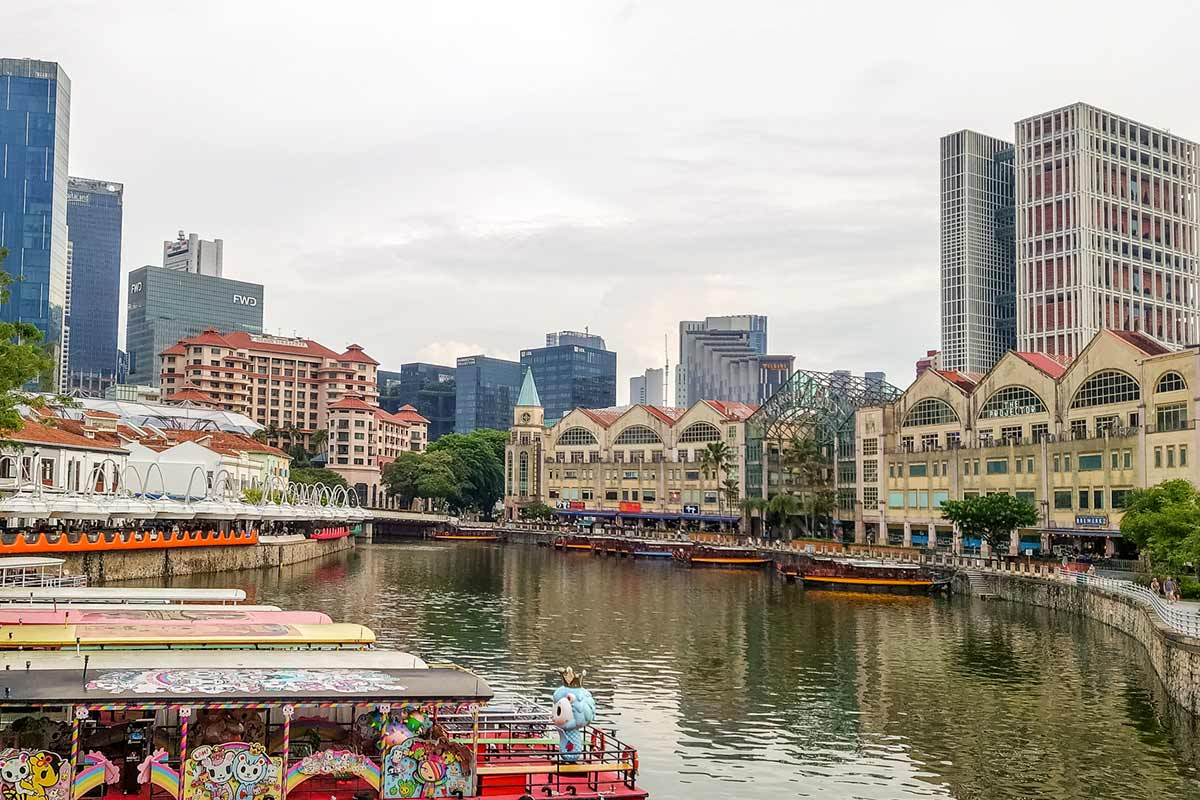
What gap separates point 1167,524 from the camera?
65250 mm

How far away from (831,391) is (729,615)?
7663 centimetres

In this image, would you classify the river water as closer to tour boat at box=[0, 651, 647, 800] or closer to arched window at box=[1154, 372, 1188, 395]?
tour boat at box=[0, 651, 647, 800]

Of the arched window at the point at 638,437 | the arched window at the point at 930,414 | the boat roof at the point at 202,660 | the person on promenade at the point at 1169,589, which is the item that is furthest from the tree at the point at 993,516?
the arched window at the point at 638,437

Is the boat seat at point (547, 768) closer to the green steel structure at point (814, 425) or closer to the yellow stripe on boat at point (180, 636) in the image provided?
the yellow stripe on boat at point (180, 636)

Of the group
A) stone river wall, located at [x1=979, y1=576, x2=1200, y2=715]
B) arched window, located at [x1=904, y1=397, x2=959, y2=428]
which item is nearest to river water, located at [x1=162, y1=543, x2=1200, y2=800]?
stone river wall, located at [x1=979, y1=576, x2=1200, y2=715]

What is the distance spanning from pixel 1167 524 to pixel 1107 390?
131ft

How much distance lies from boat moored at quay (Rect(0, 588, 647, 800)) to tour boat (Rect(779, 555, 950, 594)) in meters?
69.3

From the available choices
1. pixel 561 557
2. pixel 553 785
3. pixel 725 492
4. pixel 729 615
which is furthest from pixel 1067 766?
pixel 725 492

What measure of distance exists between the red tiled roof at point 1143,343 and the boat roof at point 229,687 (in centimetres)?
8736

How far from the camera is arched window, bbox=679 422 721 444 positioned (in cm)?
17112

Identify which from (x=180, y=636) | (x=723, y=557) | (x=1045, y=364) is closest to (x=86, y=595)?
(x=180, y=636)

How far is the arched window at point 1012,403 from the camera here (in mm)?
112062

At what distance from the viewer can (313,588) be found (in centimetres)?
9188

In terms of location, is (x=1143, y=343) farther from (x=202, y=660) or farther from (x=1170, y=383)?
(x=202, y=660)
